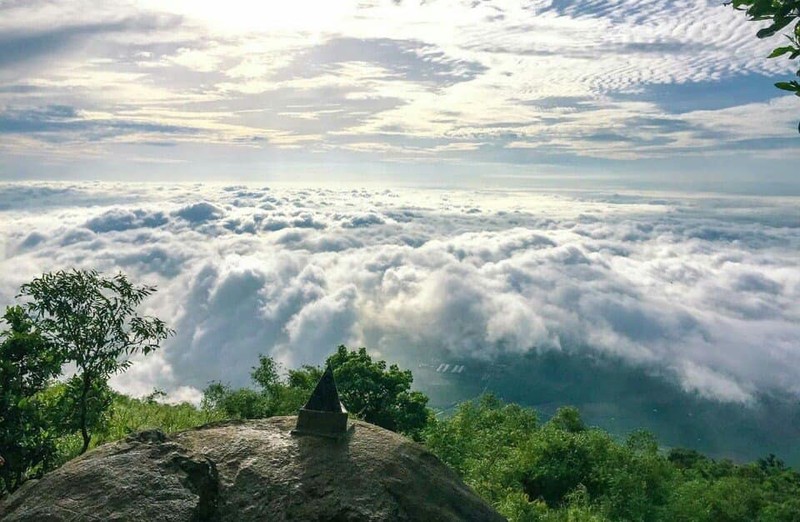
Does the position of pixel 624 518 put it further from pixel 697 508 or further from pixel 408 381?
pixel 408 381

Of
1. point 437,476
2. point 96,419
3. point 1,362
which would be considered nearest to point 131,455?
point 437,476

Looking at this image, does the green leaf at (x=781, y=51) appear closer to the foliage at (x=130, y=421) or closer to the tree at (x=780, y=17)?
the tree at (x=780, y=17)

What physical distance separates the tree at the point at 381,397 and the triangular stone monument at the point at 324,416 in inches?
1169

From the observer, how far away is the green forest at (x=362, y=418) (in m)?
19.3

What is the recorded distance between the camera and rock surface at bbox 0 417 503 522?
10.6 meters

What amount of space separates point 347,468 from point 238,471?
2245mm

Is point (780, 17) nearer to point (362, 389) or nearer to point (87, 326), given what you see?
point (87, 326)

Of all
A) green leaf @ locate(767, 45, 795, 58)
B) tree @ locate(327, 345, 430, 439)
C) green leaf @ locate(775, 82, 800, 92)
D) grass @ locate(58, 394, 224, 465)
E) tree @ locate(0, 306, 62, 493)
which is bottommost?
tree @ locate(327, 345, 430, 439)

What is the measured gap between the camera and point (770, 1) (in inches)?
297

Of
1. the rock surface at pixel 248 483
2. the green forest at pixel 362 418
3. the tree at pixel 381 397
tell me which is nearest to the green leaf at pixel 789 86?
the rock surface at pixel 248 483

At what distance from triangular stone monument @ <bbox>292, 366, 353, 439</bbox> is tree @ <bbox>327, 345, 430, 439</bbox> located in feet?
97.4

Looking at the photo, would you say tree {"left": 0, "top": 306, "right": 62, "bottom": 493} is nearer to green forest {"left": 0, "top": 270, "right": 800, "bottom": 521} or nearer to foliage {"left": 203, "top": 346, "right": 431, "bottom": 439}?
green forest {"left": 0, "top": 270, "right": 800, "bottom": 521}

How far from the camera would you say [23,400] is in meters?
17.8

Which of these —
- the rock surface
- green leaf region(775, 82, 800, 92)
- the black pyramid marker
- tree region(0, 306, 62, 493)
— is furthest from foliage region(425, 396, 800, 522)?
green leaf region(775, 82, 800, 92)
